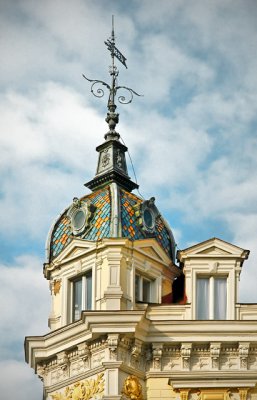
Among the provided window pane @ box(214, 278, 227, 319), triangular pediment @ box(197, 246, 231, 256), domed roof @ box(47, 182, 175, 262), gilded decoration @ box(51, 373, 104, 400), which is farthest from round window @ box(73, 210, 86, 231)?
gilded decoration @ box(51, 373, 104, 400)

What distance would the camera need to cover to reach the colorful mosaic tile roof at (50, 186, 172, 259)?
39344 millimetres

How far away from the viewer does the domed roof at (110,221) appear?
1549 inches

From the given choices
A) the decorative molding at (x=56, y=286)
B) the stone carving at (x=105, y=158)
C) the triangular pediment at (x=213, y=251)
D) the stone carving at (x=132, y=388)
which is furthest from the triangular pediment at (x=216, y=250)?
the stone carving at (x=105, y=158)

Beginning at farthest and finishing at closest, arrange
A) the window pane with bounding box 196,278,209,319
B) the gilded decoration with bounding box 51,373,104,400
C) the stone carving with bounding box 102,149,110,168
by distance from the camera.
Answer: the stone carving with bounding box 102,149,110,168 → the window pane with bounding box 196,278,209,319 → the gilded decoration with bounding box 51,373,104,400

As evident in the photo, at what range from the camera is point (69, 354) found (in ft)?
124

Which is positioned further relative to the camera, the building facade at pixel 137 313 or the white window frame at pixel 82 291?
the white window frame at pixel 82 291

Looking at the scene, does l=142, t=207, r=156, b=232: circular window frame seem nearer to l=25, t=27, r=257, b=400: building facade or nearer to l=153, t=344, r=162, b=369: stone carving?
l=25, t=27, r=257, b=400: building facade

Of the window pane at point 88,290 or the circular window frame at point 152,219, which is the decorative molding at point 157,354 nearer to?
the window pane at point 88,290

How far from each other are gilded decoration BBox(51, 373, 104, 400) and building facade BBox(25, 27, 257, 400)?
40mm

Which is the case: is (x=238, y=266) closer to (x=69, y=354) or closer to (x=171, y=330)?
(x=171, y=330)

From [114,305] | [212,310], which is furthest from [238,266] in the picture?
[114,305]

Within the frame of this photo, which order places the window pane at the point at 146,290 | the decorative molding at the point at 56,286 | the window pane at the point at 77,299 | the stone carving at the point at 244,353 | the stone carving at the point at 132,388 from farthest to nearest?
the decorative molding at the point at 56,286
the window pane at the point at 146,290
the window pane at the point at 77,299
the stone carving at the point at 244,353
the stone carving at the point at 132,388

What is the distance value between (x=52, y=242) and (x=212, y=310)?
5.77 meters

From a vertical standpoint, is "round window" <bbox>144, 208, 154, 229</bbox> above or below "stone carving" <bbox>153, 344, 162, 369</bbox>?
above
